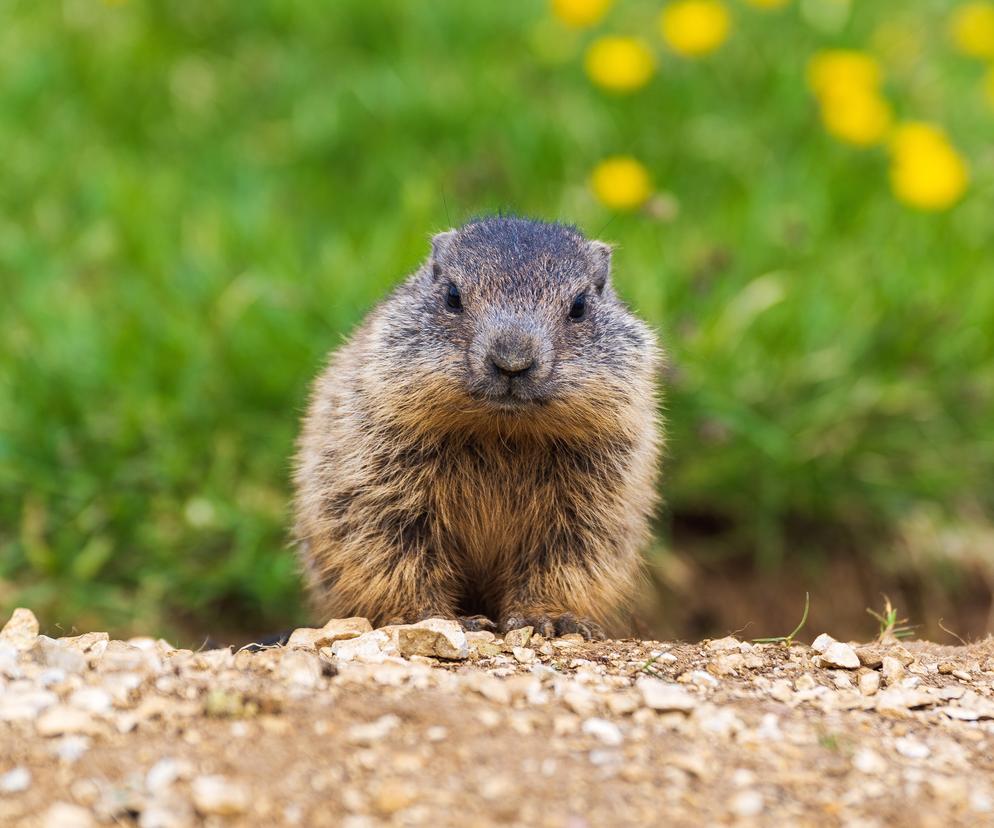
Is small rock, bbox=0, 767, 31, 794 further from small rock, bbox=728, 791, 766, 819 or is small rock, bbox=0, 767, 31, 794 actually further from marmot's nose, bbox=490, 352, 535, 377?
marmot's nose, bbox=490, 352, 535, 377

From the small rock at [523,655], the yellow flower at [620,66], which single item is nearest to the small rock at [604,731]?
the small rock at [523,655]

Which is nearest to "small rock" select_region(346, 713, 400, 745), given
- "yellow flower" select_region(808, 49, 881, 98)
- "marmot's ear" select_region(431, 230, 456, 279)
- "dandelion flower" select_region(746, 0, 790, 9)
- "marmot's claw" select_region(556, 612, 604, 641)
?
"marmot's claw" select_region(556, 612, 604, 641)

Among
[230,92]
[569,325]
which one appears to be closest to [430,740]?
[569,325]

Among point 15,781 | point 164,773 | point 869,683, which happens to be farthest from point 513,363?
point 15,781

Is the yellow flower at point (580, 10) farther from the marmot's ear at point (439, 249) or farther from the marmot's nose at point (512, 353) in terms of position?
the marmot's nose at point (512, 353)

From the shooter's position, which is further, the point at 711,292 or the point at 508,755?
the point at 711,292

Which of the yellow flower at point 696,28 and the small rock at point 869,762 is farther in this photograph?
the yellow flower at point 696,28

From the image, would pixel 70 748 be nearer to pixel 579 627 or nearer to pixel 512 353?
pixel 512 353

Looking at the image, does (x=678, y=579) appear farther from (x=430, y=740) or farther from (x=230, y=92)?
(x=230, y=92)
